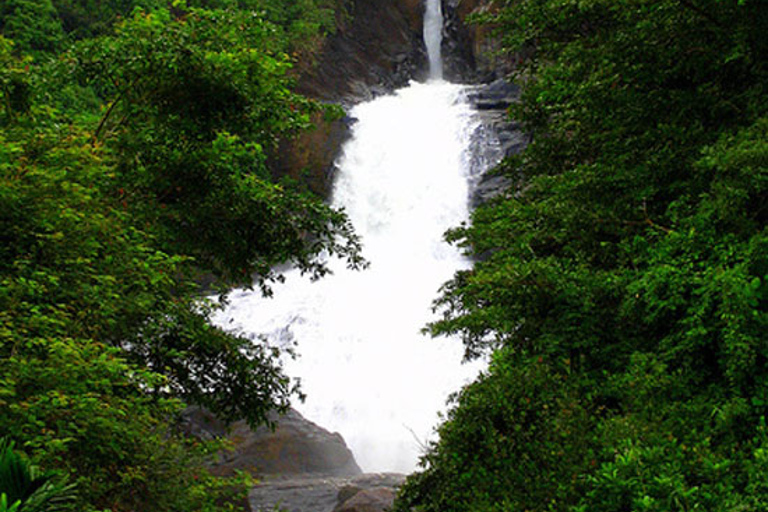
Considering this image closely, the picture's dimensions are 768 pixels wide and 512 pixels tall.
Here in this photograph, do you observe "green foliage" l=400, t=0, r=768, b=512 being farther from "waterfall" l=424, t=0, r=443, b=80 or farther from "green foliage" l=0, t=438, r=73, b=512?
"waterfall" l=424, t=0, r=443, b=80

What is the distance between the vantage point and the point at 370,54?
37.7 metres

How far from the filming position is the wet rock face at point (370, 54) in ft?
107

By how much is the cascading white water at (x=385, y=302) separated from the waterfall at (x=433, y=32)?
41.7 feet

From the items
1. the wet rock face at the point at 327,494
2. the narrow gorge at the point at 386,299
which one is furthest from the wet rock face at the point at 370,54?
the wet rock face at the point at 327,494

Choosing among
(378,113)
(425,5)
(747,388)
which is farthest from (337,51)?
(747,388)

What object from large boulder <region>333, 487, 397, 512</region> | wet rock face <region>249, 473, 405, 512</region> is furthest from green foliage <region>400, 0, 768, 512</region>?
wet rock face <region>249, 473, 405, 512</region>

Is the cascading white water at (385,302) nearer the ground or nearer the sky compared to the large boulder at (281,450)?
nearer the sky

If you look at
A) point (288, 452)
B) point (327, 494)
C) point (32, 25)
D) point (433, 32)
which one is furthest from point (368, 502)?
point (433, 32)

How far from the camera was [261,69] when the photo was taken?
686cm

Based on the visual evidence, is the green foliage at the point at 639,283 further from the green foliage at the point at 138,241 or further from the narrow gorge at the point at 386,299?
the narrow gorge at the point at 386,299

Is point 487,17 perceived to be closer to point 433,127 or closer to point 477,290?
point 477,290

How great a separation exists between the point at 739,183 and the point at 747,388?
1542 mm

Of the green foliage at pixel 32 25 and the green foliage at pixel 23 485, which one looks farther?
the green foliage at pixel 32 25

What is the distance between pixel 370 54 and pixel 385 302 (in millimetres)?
22512
